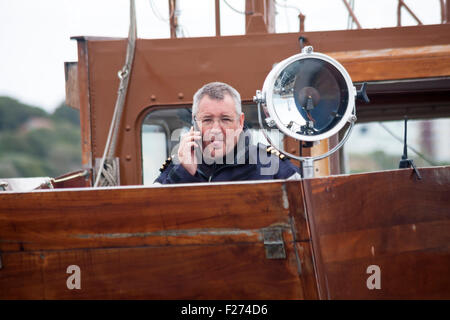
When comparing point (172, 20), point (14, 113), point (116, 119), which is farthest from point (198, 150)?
point (14, 113)

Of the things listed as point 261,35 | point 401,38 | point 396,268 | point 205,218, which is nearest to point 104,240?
point 205,218

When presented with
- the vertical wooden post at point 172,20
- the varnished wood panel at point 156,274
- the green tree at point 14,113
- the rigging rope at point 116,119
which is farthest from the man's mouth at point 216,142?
the green tree at point 14,113

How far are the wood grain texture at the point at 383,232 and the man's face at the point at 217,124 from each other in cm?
63

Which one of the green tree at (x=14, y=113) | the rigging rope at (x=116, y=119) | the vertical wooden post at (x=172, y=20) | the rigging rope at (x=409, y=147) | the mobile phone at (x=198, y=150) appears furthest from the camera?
the green tree at (x=14, y=113)

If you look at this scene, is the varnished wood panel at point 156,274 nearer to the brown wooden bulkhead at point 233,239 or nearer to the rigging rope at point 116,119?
the brown wooden bulkhead at point 233,239

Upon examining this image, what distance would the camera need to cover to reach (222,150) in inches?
101

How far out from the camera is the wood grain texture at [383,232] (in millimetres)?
2064

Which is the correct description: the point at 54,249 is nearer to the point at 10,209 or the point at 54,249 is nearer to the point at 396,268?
the point at 10,209

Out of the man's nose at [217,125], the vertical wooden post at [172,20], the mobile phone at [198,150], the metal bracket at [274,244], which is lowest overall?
the metal bracket at [274,244]

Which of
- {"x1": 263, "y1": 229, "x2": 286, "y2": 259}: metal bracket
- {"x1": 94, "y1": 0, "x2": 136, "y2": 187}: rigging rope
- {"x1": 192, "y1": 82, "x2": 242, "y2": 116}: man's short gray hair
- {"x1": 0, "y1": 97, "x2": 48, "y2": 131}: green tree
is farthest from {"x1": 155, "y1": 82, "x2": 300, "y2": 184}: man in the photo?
{"x1": 0, "y1": 97, "x2": 48, "y2": 131}: green tree

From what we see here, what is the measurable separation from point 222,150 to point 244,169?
0.15 metres

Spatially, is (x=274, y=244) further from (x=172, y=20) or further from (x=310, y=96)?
(x=172, y=20)

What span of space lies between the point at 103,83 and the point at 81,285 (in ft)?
6.65
